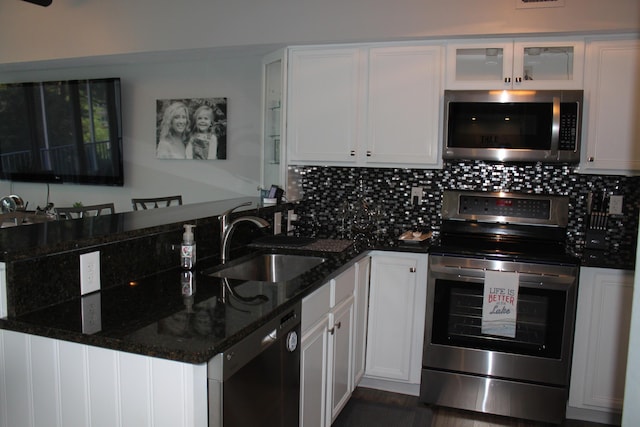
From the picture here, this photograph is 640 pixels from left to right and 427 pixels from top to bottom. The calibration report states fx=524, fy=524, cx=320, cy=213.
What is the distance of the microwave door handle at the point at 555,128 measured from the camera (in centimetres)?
303

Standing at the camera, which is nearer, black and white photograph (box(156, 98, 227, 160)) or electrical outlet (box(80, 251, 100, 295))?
electrical outlet (box(80, 251, 100, 295))

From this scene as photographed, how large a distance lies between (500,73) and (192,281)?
7.39 ft

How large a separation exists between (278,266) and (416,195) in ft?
4.14

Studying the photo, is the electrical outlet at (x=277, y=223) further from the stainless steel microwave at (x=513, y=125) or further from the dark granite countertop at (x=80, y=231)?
the stainless steel microwave at (x=513, y=125)

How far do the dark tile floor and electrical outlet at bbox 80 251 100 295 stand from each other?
158 cm

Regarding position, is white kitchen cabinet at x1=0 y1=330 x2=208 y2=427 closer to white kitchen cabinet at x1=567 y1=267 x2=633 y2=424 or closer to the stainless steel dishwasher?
the stainless steel dishwasher

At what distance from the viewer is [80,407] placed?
1521 millimetres

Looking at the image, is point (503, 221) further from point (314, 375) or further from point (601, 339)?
point (314, 375)

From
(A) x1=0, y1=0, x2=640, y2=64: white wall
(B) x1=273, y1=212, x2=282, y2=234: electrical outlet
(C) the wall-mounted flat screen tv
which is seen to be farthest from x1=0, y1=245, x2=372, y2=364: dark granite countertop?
(C) the wall-mounted flat screen tv

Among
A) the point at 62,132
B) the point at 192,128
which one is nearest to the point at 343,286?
the point at 192,128

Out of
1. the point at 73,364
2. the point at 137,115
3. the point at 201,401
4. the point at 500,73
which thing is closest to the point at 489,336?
the point at 500,73

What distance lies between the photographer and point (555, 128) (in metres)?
3.04

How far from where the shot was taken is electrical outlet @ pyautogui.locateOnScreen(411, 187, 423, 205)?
3.61 meters

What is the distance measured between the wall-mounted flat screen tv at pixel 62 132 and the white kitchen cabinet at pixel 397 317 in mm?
2917
